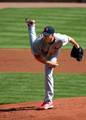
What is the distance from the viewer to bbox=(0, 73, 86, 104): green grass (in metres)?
10.6

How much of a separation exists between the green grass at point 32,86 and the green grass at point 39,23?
442 centimetres

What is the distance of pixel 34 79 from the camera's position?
12273 mm

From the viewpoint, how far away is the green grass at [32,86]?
10.6m

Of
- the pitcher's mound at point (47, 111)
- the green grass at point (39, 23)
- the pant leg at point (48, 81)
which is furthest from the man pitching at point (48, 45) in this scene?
the green grass at point (39, 23)

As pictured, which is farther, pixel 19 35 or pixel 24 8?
pixel 24 8

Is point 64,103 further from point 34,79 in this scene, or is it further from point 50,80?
point 34,79

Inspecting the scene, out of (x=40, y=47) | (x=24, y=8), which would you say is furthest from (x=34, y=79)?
(x=24, y=8)

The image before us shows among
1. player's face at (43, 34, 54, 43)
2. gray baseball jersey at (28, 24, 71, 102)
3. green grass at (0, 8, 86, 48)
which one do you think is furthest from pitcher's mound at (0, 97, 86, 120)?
green grass at (0, 8, 86, 48)

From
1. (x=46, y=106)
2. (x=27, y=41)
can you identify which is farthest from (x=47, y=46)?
(x=27, y=41)

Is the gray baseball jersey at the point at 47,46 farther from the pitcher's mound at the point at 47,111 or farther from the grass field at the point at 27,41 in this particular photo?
the grass field at the point at 27,41

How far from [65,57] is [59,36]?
20.5ft

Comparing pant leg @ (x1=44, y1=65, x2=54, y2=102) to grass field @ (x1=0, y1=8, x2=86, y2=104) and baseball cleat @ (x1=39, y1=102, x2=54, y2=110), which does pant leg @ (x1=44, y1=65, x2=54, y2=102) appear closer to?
baseball cleat @ (x1=39, y1=102, x2=54, y2=110)

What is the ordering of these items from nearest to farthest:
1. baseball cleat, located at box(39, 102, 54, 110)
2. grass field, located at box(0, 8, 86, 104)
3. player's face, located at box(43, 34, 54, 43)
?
player's face, located at box(43, 34, 54, 43) → baseball cleat, located at box(39, 102, 54, 110) → grass field, located at box(0, 8, 86, 104)

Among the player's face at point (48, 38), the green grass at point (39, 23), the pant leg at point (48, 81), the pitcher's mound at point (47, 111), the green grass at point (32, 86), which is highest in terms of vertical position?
the player's face at point (48, 38)
